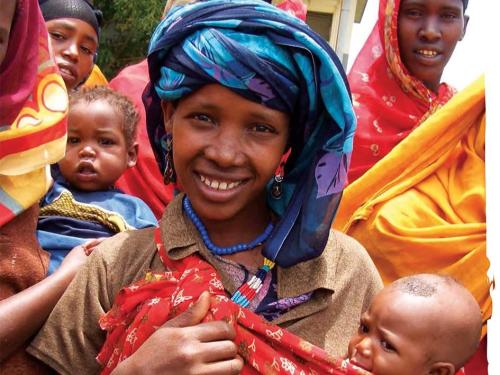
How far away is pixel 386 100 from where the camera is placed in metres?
4.05

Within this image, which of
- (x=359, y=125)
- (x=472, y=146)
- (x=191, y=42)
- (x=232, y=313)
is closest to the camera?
(x=232, y=313)

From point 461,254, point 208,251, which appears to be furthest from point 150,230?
point 461,254

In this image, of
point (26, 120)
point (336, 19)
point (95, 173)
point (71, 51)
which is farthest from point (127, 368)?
point (336, 19)

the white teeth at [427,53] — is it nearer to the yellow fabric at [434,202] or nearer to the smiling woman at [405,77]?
the smiling woman at [405,77]

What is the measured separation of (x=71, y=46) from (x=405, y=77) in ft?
5.86

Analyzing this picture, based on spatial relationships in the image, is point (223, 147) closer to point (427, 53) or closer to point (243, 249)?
point (243, 249)

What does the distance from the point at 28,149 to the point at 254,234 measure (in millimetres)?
812

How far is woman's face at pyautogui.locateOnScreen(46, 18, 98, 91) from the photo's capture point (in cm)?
394

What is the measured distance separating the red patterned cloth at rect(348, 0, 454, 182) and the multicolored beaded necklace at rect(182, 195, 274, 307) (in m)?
1.65

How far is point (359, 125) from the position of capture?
3924mm

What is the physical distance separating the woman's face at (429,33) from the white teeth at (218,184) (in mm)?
2166

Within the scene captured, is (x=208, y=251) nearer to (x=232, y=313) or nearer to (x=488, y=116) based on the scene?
(x=232, y=313)

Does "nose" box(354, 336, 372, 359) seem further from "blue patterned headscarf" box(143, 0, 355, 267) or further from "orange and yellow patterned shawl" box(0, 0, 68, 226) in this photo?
"orange and yellow patterned shawl" box(0, 0, 68, 226)

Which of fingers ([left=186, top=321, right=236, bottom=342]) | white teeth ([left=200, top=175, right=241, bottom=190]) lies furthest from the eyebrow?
fingers ([left=186, top=321, right=236, bottom=342])
